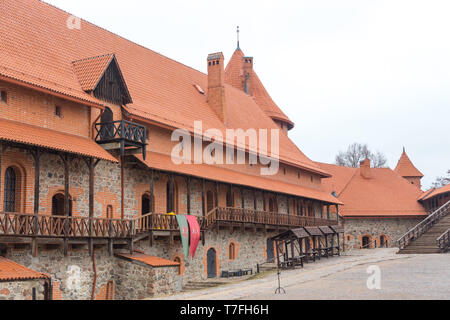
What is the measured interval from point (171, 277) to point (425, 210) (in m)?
29.4

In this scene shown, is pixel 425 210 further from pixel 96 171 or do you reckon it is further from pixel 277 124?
pixel 96 171

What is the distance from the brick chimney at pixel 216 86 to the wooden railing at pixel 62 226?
38.2 feet

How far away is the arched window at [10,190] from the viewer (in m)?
17.3

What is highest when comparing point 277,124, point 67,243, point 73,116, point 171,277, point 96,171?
point 277,124

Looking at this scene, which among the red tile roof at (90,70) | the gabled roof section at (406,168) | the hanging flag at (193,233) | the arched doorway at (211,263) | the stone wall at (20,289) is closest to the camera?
the stone wall at (20,289)

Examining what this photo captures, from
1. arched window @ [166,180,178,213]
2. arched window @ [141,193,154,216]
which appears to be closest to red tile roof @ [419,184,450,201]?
arched window @ [166,180,178,213]

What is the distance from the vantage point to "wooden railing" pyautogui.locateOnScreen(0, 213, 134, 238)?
1608cm

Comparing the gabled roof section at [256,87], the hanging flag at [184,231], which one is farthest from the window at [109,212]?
the gabled roof section at [256,87]

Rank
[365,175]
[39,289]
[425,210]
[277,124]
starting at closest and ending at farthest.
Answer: [39,289] → [277,124] → [425,210] → [365,175]

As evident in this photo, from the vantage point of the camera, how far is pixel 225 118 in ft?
101

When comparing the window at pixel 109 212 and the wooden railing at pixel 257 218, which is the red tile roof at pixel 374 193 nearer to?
the wooden railing at pixel 257 218

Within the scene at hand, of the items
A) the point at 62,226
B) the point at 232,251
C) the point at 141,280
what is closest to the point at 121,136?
the point at 62,226
